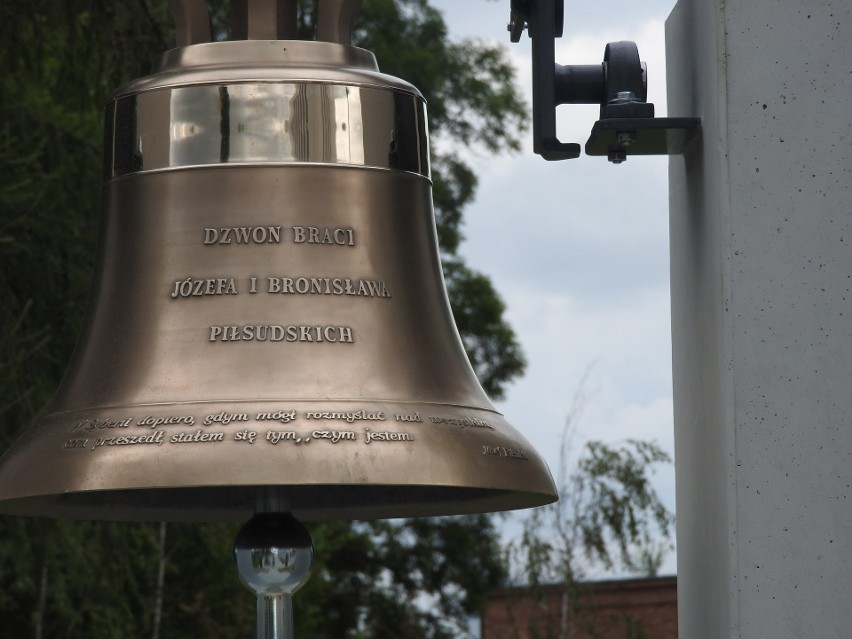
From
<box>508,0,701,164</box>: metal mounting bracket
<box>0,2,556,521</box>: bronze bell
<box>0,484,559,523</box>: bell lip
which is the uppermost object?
<box>508,0,701,164</box>: metal mounting bracket

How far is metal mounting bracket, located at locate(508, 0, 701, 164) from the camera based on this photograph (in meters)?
2.64

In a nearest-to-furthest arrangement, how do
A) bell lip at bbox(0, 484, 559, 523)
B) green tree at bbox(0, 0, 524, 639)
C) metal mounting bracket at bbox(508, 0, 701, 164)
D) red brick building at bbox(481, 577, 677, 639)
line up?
1. metal mounting bracket at bbox(508, 0, 701, 164)
2. bell lip at bbox(0, 484, 559, 523)
3. green tree at bbox(0, 0, 524, 639)
4. red brick building at bbox(481, 577, 677, 639)

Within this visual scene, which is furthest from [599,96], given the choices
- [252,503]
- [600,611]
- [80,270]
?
[600,611]

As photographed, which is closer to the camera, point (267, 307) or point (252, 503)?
point (267, 307)

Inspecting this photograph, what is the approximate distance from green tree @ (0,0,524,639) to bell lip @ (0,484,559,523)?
10.7ft

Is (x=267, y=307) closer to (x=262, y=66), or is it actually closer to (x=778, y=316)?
(x=262, y=66)

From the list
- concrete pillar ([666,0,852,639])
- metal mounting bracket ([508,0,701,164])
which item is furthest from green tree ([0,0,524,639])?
concrete pillar ([666,0,852,639])

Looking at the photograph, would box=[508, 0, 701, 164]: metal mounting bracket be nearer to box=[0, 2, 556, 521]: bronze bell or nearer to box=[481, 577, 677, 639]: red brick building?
box=[0, 2, 556, 521]: bronze bell

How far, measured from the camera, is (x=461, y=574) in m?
17.4

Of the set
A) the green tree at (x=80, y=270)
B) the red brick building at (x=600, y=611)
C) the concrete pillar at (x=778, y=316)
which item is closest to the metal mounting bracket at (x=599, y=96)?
the concrete pillar at (x=778, y=316)

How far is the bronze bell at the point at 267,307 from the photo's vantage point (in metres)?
2.39

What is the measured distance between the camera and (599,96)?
273cm

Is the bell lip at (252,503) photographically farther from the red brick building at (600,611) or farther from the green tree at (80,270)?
the red brick building at (600,611)

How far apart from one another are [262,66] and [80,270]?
478 cm
